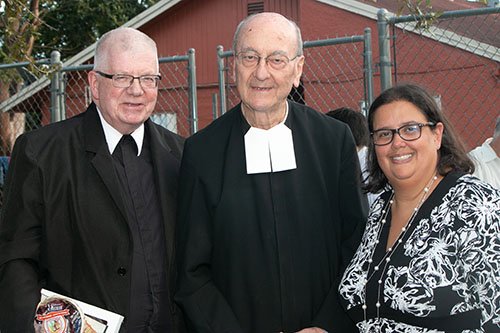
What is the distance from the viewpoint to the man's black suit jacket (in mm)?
2506

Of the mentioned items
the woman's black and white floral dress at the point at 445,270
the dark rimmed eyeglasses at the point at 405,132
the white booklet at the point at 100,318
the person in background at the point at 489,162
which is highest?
the dark rimmed eyeglasses at the point at 405,132

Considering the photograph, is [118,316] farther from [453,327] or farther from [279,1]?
[279,1]

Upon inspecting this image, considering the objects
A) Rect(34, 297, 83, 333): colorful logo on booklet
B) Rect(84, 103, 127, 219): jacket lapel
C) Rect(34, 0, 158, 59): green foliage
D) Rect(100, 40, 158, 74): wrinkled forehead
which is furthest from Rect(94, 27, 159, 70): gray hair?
Rect(34, 0, 158, 59): green foliage

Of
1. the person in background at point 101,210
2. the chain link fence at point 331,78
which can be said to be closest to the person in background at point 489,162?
the person in background at point 101,210

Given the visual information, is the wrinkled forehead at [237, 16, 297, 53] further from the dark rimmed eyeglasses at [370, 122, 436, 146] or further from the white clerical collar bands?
the dark rimmed eyeglasses at [370, 122, 436, 146]

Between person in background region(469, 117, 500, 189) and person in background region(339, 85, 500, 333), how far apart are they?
0.81 meters

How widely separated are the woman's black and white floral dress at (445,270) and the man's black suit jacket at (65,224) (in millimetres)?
1208

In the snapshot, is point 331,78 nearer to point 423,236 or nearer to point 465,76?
point 465,76

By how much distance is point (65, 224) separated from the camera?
2.60m

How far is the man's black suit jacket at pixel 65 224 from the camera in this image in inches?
98.7

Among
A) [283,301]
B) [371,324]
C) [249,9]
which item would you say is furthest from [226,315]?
[249,9]

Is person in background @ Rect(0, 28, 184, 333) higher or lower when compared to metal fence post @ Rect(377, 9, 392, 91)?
lower

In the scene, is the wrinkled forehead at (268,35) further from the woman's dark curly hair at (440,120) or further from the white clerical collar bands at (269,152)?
the woman's dark curly hair at (440,120)

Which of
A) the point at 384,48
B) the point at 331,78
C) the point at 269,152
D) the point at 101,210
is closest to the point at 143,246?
the point at 101,210
